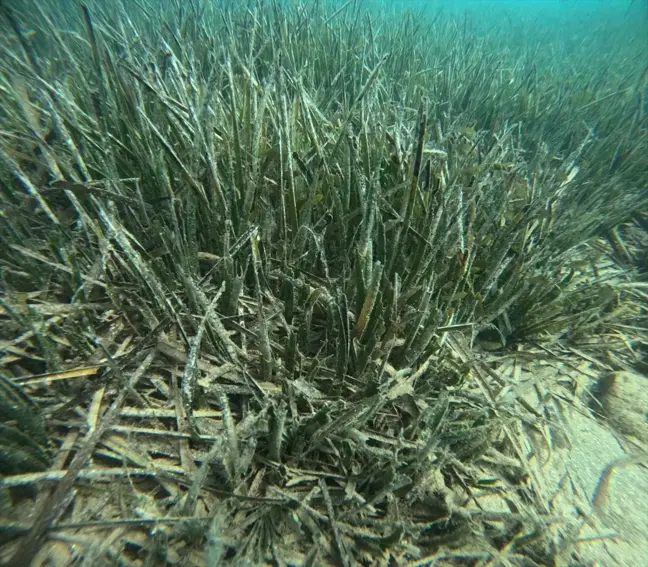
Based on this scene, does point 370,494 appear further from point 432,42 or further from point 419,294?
point 432,42

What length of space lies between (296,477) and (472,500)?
544 mm

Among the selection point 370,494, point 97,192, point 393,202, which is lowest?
point 370,494

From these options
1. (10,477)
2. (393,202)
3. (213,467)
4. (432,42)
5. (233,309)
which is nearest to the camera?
(10,477)

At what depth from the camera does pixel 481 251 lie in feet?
5.30

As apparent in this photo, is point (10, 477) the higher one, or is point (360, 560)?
point (10, 477)

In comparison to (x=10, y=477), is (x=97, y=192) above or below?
above

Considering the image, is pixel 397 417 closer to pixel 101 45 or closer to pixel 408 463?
pixel 408 463

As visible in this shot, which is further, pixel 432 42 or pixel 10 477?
pixel 432 42

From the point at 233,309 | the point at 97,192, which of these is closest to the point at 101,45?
the point at 97,192

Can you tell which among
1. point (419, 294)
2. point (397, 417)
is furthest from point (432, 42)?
point (397, 417)

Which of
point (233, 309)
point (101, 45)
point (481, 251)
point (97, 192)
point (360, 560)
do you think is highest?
point (101, 45)

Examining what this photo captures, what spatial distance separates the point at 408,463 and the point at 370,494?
0.14 meters

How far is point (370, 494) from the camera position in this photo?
102cm

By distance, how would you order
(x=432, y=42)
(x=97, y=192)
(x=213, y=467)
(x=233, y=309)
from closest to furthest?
(x=213, y=467) < (x=97, y=192) < (x=233, y=309) < (x=432, y=42)
